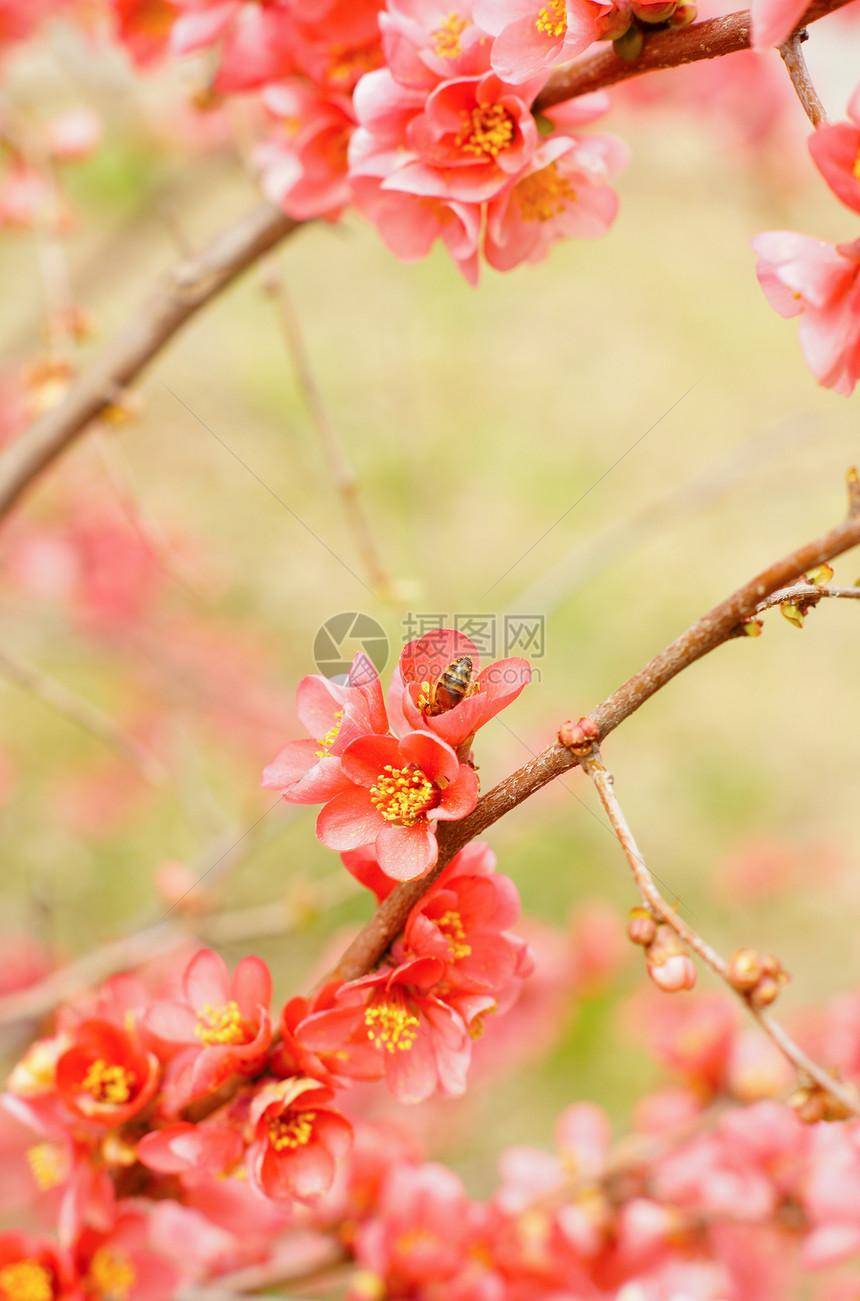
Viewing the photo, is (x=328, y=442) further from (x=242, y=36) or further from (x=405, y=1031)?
(x=405, y=1031)

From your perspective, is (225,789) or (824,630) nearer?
(225,789)

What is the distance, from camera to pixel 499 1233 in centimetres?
90

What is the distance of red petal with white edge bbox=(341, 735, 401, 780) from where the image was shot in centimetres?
45

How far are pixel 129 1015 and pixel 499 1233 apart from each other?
49 centimetres

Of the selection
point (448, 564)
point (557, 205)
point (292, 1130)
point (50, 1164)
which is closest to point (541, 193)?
point (557, 205)

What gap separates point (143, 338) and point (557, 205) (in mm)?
398

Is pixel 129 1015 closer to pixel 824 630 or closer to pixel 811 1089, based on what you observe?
pixel 811 1089

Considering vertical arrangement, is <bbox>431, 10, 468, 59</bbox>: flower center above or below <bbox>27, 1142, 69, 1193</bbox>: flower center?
above

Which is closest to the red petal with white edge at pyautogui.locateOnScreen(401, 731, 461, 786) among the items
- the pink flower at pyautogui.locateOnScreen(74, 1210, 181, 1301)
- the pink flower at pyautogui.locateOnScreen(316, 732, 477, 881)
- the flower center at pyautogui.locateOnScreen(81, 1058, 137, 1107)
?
the pink flower at pyautogui.locateOnScreen(316, 732, 477, 881)

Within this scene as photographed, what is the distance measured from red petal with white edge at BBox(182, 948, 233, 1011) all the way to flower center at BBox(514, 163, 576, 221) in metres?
0.51

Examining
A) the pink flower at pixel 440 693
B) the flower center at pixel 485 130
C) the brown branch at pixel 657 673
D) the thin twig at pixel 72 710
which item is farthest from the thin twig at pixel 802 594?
the thin twig at pixel 72 710

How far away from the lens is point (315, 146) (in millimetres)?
682

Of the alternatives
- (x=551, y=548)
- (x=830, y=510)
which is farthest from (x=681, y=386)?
(x=551, y=548)

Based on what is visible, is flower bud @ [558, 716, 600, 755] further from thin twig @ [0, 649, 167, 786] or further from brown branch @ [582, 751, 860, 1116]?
thin twig @ [0, 649, 167, 786]
